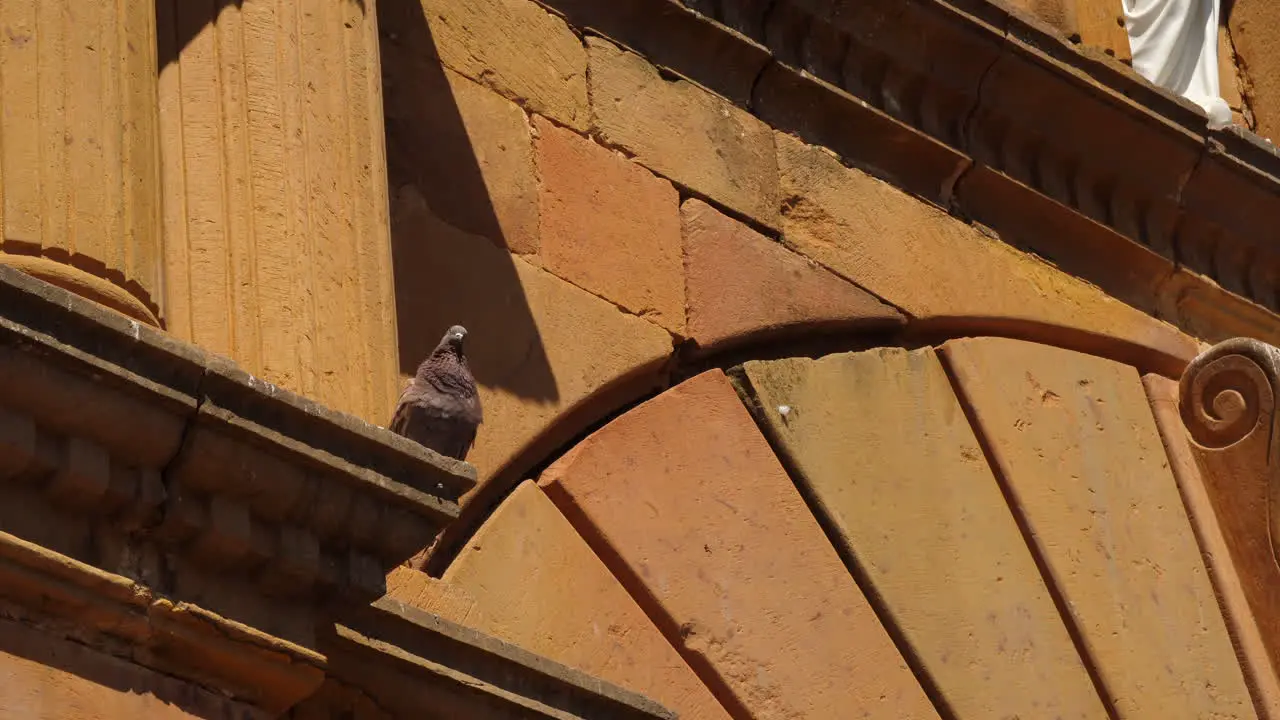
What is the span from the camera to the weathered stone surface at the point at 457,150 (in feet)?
17.7

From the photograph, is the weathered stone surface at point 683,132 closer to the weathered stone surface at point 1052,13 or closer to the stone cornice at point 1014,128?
the stone cornice at point 1014,128

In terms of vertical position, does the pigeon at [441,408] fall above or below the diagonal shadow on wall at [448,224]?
below

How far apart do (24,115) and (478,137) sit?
159 centimetres

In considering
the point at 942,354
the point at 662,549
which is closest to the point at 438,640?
the point at 662,549

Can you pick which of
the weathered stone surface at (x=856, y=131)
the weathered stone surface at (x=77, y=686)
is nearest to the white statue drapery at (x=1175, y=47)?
the weathered stone surface at (x=856, y=131)

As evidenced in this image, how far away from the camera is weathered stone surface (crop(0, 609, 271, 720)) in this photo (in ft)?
11.4

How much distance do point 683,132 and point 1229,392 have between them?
147cm

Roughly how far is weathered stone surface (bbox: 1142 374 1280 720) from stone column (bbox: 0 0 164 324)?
2.93 m

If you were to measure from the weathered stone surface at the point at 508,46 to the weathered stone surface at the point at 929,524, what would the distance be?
2.21ft

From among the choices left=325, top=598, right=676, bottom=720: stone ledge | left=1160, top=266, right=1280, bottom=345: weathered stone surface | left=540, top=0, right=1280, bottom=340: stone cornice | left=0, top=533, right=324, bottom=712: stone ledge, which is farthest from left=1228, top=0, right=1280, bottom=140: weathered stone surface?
left=0, top=533, right=324, bottom=712: stone ledge

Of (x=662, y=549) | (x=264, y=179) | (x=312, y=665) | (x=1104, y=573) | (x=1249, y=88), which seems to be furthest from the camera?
(x=1249, y=88)

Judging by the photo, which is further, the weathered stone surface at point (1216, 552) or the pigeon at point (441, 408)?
the weathered stone surface at point (1216, 552)

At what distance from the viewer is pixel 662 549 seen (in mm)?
5285

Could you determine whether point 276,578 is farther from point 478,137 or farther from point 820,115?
point 820,115
